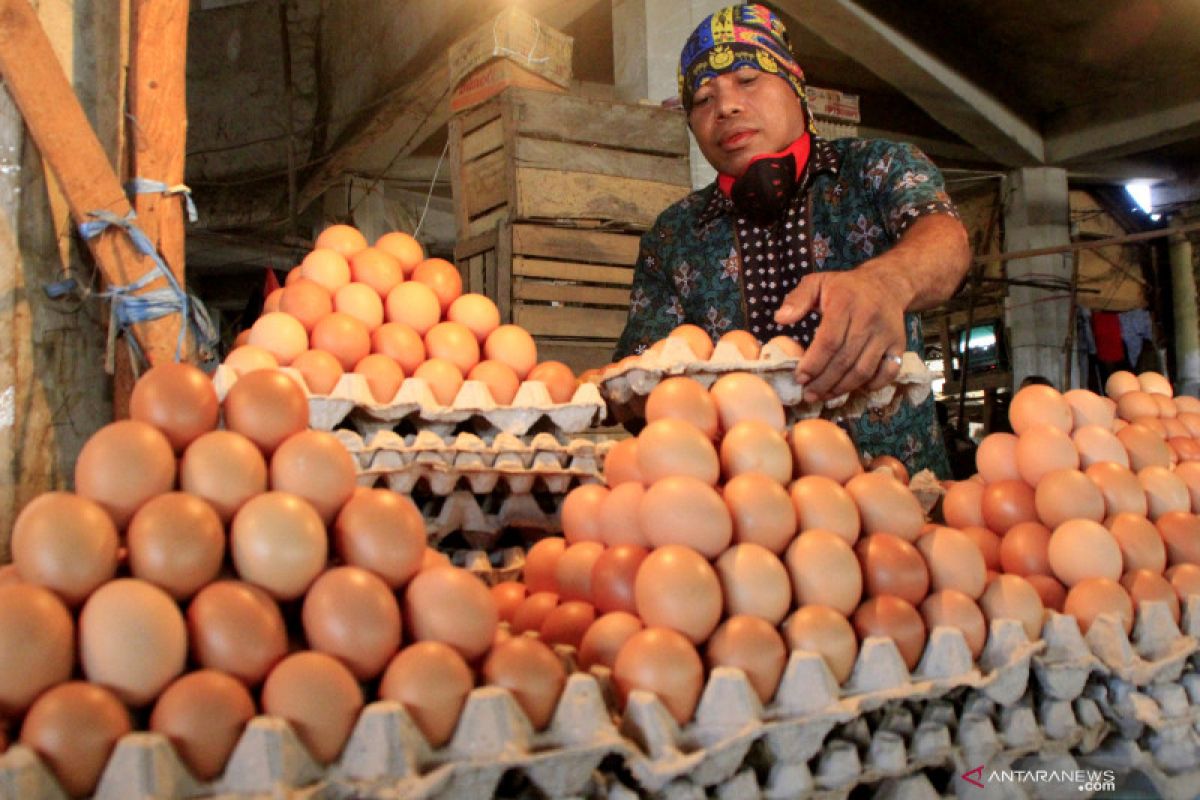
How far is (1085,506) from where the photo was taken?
1631 mm

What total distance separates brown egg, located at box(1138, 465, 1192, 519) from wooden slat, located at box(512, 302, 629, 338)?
8.92ft

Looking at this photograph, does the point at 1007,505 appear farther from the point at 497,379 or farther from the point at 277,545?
the point at 277,545

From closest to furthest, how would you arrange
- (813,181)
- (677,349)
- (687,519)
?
(687,519), (677,349), (813,181)

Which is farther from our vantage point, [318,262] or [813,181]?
[813,181]

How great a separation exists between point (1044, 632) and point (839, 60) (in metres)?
7.86

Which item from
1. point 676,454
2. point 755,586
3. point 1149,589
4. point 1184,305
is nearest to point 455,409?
point 676,454

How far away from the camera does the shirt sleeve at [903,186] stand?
8.31 ft

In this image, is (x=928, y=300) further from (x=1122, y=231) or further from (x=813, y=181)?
(x=1122, y=231)

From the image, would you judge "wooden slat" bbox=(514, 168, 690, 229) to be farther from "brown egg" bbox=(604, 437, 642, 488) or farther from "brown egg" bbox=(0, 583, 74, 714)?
"brown egg" bbox=(0, 583, 74, 714)

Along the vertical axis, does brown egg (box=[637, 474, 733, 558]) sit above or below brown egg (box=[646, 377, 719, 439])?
below

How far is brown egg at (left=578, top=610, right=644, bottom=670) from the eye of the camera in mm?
1248

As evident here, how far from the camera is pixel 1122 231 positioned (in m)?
11.1

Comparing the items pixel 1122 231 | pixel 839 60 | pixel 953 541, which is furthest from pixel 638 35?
pixel 1122 231

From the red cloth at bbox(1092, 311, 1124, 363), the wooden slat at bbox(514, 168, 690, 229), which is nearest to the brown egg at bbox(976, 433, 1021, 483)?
the wooden slat at bbox(514, 168, 690, 229)
